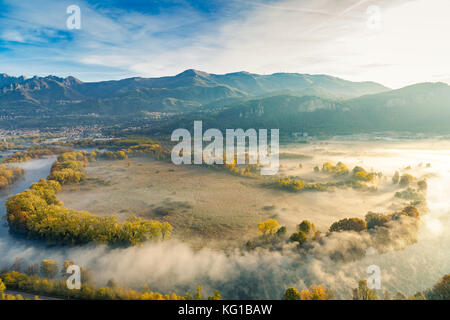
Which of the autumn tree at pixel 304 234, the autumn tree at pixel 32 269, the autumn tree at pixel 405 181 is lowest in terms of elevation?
the autumn tree at pixel 32 269

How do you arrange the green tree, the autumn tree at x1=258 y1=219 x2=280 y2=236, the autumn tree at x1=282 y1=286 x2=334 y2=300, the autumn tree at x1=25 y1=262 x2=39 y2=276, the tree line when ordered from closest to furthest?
1. the autumn tree at x1=282 y1=286 x2=334 y2=300
2. the green tree
3. the autumn tree at x1=25 y1=262 x2=39 y2=276
4. the tree line
5. the autumn tree at x1=258 y1=219 x2=280 y2=236

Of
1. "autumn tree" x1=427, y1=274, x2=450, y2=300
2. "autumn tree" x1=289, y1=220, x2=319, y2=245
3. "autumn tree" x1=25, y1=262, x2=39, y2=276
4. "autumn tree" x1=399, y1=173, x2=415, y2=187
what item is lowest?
"autumn tree" x1=25, y1=262, x2=39, y2=276

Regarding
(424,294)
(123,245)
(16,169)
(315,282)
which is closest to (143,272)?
(123,245)

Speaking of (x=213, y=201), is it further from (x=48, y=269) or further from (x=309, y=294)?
(x=309, y=294)

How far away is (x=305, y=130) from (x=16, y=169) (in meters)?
178

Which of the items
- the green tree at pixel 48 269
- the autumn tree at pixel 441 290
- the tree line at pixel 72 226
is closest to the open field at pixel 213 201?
the tree line at pixel 72 226

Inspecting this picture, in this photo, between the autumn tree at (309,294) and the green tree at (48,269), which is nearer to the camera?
the autumn tree at (309,294)

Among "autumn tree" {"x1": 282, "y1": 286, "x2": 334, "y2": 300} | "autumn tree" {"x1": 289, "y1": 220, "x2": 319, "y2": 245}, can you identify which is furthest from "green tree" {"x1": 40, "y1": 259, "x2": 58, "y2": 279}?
"autumn tree" {"x1": 289, "y1": 220, "x2": 319, "y2": 245}

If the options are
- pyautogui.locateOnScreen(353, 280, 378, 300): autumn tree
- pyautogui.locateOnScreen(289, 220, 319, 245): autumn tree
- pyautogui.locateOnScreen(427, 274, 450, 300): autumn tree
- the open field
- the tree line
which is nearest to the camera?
pyautogui.locateOnScreen(353, 280, 378, 300): autumn tree

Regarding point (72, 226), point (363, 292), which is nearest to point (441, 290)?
point (363, 292)

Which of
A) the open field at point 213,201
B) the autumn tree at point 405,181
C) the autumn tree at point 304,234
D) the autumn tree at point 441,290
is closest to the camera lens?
the autumn tree at point 441,290

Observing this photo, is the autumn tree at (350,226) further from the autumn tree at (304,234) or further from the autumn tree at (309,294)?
the autumn tree at (309,294)

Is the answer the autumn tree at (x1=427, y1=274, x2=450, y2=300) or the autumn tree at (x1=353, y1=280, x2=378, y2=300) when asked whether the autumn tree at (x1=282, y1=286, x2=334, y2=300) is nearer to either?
the autumn tree at (x1=353, y1=280, x2=378, y2=300)
